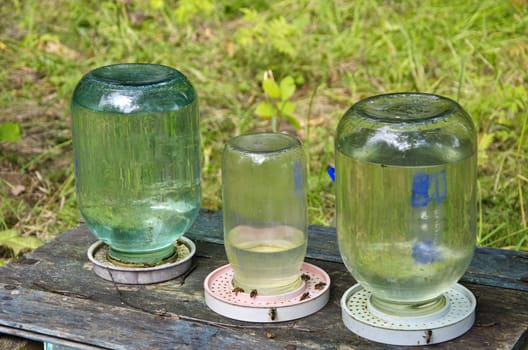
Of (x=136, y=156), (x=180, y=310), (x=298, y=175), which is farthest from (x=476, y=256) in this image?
(x=136, y=156)

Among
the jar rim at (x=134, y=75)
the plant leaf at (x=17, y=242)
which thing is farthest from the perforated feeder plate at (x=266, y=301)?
the plant leaf at (x=17, y=242)

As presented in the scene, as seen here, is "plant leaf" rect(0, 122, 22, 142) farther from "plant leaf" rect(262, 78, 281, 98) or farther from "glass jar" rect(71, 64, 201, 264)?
"glass jar" rect(71, 64, 201, 264)

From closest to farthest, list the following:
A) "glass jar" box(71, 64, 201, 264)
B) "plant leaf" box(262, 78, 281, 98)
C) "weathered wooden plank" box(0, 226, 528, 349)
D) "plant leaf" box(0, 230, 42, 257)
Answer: "weathered wooden plank" box(0, 226, 528, 349) < "glass jar" box(71, 64, 201, 264) < "plant leaf" box(0, 230, 42, 257) < "plant leaf" box(262, 78, 281, 98)

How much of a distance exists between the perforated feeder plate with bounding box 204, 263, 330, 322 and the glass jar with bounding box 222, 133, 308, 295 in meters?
0.02

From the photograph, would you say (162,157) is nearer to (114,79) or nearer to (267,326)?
(114,79)

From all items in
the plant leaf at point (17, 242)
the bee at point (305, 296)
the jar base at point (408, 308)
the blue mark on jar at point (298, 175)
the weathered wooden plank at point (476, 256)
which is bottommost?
the plant leaf at point (17, 242)

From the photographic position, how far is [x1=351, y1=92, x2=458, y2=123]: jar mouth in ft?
5.55

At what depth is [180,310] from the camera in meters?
1.91

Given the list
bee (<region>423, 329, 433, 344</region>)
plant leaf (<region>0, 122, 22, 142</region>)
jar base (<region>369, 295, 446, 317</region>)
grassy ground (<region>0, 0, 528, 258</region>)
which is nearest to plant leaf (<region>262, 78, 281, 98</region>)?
grassy ground (<region>0, 0, 528, 258</region>)

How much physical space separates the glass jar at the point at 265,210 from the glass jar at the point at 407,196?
0.47ft

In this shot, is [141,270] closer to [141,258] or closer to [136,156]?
[141,258]

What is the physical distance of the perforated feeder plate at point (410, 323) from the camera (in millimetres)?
1706

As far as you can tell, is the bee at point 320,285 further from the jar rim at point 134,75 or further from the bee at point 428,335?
the jar rim at point 134,75

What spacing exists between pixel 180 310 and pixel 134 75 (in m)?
0.58
